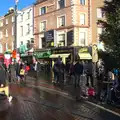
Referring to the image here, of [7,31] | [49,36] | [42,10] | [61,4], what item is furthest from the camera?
[7,31]

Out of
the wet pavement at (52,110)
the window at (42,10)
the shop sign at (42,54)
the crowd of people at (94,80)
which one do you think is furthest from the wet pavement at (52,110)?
the window at (42,10)

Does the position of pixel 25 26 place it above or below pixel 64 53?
above

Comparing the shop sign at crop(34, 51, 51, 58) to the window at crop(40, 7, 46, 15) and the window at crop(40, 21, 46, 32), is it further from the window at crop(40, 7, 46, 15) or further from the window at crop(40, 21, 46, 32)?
the window at crop(40, 7, 46, 15)

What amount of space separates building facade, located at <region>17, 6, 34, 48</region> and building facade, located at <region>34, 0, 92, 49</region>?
2.35 meters

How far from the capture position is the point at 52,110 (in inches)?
518

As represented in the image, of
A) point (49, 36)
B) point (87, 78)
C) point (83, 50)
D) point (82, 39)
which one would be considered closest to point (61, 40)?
point (49, 36)

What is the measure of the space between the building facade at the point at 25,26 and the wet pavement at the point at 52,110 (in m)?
45.5

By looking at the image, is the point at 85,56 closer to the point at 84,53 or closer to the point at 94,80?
the point at 84,53

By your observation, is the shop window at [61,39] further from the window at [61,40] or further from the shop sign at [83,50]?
the shop sign at [83,50]

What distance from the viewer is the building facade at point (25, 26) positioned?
61375 millimetres

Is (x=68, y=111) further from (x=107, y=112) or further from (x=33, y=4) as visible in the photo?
(x=33, y=4)

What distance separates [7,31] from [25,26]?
898 centimetres

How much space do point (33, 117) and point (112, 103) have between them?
13.6ft

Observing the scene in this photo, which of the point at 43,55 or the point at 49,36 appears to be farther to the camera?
the point at 43,55
